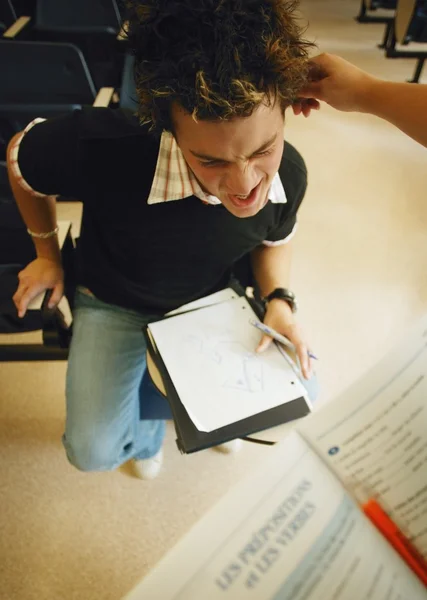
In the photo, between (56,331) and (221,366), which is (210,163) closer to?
(221,366)

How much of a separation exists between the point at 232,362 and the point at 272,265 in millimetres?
346

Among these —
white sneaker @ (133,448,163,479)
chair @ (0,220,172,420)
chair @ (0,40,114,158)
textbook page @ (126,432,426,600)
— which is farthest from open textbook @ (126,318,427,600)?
chair @ (0,40,114,158)

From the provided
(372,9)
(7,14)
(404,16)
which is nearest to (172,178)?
(7,14)

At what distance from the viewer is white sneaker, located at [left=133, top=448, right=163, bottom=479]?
124 centimetres

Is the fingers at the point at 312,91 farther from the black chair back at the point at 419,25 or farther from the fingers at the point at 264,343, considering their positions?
the black chair back at the point at 419,25

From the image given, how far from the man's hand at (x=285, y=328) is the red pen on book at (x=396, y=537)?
51 centimetres

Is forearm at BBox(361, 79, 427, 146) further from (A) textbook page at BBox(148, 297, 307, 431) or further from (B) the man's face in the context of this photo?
(A) textbook page at BBox(148, 297, 307, 431)

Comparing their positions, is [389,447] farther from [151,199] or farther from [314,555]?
[151,199]

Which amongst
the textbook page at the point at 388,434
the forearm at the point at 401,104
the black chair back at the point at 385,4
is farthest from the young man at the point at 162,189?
the black chair back at the point at 385,4

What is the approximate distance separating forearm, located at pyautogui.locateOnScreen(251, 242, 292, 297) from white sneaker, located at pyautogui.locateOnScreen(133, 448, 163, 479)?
1.98 feet

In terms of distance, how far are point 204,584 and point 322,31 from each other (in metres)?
5.38

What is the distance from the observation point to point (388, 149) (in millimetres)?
2701

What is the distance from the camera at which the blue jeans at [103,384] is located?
0.94 meters

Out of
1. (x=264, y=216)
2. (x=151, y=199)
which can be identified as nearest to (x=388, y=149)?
(x=264, y=216)
